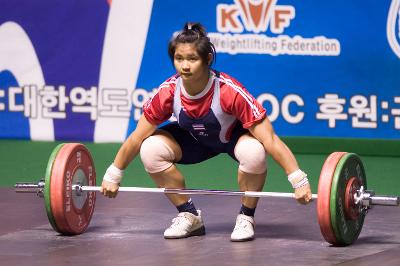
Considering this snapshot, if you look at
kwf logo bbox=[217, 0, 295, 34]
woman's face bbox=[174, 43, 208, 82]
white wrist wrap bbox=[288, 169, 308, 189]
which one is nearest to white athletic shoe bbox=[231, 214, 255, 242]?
white wrist wrap bbox=[288, 169, 308, 189]

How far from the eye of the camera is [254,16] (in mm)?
8320

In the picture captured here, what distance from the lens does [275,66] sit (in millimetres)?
8344

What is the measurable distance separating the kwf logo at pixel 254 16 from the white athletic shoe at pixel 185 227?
2.64 meters

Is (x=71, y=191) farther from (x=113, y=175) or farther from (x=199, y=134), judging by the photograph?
(x=199, y=134)

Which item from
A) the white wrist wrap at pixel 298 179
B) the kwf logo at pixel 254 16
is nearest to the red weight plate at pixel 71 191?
the white wrist wrap at pixel 298 179

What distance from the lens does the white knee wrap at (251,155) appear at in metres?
5.66

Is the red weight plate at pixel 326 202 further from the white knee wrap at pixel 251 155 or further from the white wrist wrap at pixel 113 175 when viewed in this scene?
the white wrist wrap at pixel 113 175

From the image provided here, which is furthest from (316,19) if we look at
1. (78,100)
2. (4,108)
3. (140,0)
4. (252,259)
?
(252,259)

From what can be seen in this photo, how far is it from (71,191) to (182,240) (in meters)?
0.58

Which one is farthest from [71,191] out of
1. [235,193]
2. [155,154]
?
[235,193]

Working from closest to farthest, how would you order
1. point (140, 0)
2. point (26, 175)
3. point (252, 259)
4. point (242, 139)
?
1. point (252, 259)
2. point (242, 139)
3. point (26, 175)
4. point (140, 0)

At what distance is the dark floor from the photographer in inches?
210

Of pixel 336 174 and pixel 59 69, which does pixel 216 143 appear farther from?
pixel 59 69

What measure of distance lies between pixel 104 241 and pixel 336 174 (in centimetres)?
117
